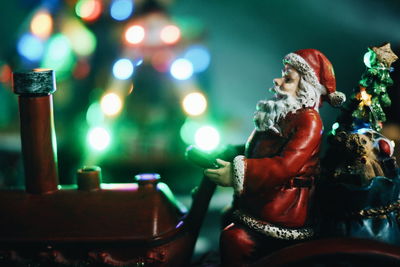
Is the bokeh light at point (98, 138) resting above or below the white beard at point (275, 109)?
below

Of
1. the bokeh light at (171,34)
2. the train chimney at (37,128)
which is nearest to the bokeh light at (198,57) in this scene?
the bokeh light at (171,34)

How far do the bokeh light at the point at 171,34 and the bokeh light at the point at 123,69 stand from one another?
37 centimetres

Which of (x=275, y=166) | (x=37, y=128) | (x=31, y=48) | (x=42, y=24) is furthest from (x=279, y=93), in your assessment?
(x=31, y=48)

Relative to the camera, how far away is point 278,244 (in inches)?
67.5

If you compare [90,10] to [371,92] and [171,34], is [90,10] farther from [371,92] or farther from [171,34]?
[371,92]

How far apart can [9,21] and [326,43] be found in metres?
3.31

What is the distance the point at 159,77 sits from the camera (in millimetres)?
3893

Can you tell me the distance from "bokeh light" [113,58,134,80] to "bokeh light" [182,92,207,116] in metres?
0.52

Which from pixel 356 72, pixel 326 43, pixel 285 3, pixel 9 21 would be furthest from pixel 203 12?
pixel 9 21

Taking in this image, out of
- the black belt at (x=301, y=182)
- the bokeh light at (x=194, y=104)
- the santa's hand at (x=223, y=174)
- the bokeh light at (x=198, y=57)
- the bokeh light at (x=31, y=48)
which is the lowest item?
the black belt at (x=301, y=182)

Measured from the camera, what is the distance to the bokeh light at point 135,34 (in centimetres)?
387

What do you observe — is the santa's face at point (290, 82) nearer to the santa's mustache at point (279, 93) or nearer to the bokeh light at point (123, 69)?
the santa's mustache at point (279, 93)

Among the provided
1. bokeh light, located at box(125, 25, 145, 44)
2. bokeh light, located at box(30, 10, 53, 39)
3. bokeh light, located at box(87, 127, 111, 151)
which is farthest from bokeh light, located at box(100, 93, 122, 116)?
bokeh light, located at box(30, 10, 53, 39)

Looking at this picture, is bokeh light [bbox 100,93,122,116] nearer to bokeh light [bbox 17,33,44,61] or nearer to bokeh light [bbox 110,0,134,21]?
bokeh light [bbox 110,0,134,21]
